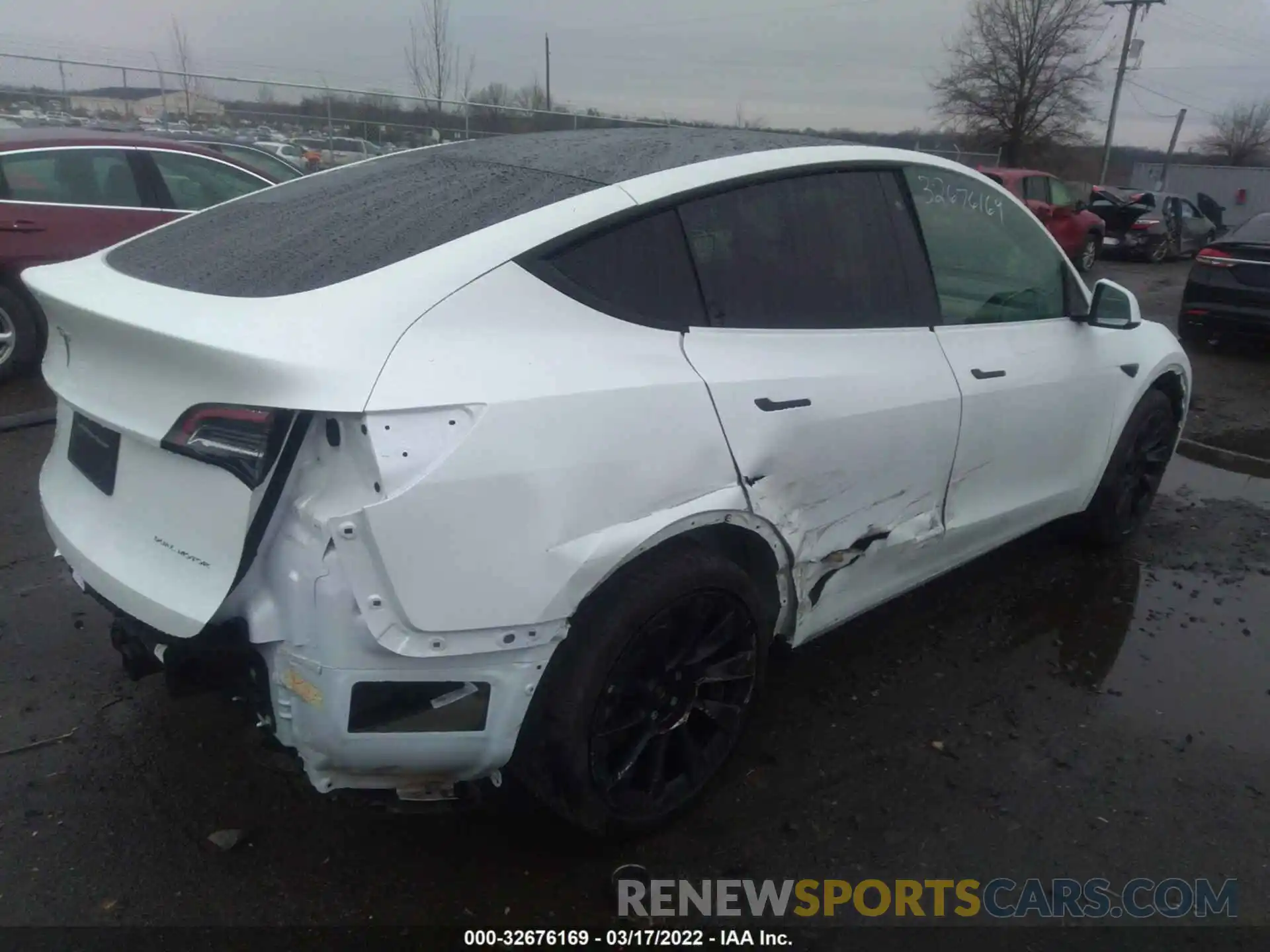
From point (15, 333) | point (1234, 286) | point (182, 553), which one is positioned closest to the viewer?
point (182, 553)

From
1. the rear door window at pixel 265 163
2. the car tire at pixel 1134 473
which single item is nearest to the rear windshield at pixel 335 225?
the car tire at pixel 1134 473

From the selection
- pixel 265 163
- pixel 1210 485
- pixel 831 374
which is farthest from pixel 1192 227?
pixel 831 374

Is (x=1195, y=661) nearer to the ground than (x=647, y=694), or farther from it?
nearer to the ground

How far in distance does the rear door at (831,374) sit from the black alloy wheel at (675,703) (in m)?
0.31

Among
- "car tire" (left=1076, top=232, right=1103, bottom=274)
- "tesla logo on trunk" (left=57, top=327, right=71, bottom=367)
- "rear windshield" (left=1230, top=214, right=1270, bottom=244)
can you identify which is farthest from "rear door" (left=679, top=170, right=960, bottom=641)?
"car tire" (left=1076, top=232, right=1103, bottom=274)

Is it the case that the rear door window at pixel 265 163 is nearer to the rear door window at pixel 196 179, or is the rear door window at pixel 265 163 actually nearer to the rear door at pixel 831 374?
the rear door window at pixel 196 179

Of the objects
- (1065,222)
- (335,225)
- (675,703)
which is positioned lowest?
(1065,222)

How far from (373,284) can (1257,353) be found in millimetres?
10768

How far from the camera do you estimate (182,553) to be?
2.18 m

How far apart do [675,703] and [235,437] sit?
4.24ft

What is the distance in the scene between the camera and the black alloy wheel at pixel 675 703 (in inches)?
94.9

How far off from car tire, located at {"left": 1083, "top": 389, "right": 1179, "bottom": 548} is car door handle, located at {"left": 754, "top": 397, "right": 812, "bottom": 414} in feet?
7.55

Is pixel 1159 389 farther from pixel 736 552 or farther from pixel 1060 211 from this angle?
pixel 1060 211

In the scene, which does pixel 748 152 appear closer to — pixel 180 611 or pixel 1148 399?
pixel 180 611
